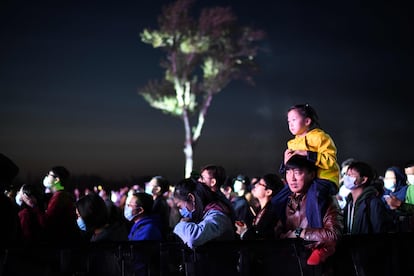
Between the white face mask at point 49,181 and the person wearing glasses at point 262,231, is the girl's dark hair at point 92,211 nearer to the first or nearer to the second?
the person wearing glasses at point 262,231

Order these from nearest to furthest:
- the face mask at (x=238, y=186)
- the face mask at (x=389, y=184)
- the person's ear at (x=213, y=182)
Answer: the person's ear at (x=213, y=182) → the face mask at (x=389, y=184) → the face mask at (x=238, y=186)

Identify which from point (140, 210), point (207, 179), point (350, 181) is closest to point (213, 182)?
point (207, 179)

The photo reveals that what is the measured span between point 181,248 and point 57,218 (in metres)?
2.37

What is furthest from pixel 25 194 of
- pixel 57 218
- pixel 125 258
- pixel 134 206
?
pixel 125 258

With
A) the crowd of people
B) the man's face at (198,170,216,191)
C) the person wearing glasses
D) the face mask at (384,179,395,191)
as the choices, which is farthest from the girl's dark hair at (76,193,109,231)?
the face mask at (384,179,395,191)

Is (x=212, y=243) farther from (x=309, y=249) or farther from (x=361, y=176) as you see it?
(x=361, y=176)

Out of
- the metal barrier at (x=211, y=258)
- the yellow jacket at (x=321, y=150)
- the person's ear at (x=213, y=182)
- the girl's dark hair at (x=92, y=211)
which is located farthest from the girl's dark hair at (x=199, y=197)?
the person's ear at (x=213, y=182)

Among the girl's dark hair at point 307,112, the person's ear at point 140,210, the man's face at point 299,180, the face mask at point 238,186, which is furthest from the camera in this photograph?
the face mask at point 238,186

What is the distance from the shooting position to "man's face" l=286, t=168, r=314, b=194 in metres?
4.70

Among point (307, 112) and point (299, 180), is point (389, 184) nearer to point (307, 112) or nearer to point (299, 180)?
point (307, 112)

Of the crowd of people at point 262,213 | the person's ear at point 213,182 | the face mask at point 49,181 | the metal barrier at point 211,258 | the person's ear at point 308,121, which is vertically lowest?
the metal barrier at point 211,258

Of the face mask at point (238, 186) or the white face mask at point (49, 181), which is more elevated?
the white face mask at point (49, 181)

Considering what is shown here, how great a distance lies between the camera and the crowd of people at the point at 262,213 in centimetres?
434

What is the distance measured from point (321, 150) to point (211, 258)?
1603 millimetres
